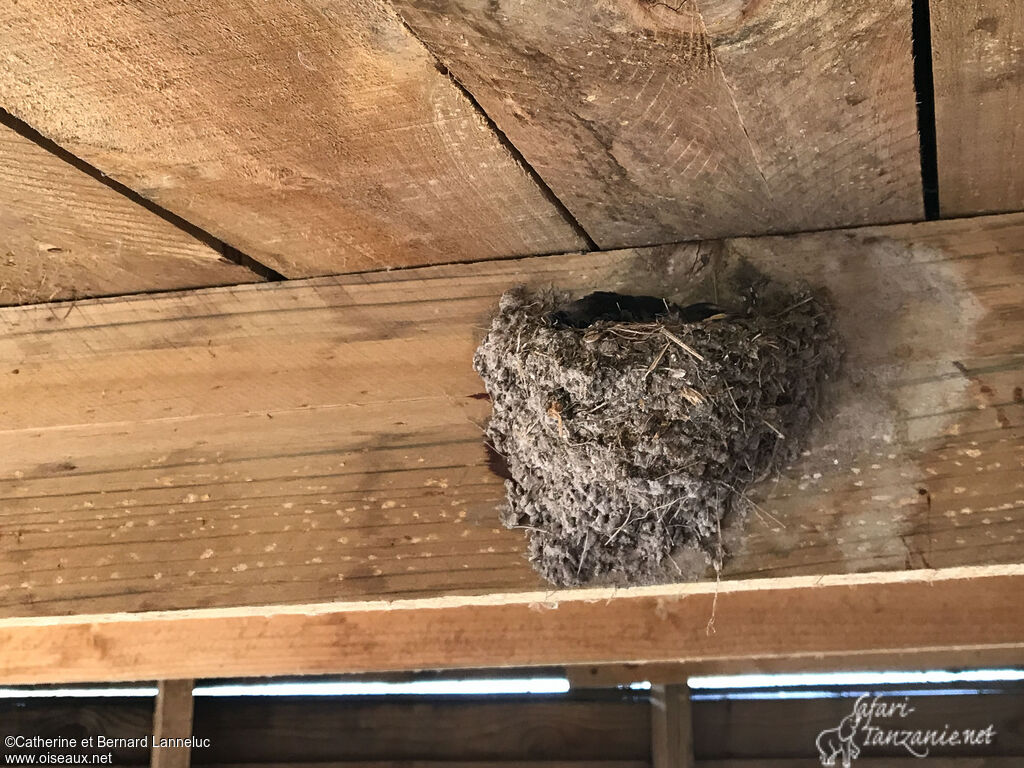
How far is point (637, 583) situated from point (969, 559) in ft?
1.28

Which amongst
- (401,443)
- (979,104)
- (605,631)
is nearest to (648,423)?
(401,443)

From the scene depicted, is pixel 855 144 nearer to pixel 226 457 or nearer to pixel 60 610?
pixel 226 457

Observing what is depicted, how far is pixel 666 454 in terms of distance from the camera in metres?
1.03

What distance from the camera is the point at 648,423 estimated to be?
1.04 m

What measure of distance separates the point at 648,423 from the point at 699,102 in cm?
39

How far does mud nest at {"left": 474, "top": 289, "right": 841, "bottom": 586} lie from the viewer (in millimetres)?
1035

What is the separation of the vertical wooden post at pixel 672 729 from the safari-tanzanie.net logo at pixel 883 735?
38 cm

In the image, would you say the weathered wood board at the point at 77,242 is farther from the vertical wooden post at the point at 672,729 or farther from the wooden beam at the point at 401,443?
the vertical wooden post at the point at 672,729

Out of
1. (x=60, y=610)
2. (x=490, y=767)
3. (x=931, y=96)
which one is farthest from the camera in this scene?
(x=490, y=767)

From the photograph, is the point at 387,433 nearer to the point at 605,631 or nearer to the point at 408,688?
the point at 605,631

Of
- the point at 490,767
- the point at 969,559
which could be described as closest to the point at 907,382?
the point at 969,559

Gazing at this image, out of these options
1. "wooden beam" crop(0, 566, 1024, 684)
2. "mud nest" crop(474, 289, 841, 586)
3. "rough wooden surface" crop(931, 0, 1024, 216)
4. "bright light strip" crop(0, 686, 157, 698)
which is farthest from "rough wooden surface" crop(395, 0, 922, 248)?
"bright light strip" crop(0, 686, 157, 698)

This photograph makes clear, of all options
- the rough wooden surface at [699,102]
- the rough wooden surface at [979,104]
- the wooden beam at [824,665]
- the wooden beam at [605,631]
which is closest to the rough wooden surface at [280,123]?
the rough wooden surface at [699,102]

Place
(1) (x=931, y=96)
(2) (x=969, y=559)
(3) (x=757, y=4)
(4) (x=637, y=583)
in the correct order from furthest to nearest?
(4) (x=637, y=583) → (2) (x=969, y=559) → (1) (x=931, y=96) → (3) (x=757, y=4)
